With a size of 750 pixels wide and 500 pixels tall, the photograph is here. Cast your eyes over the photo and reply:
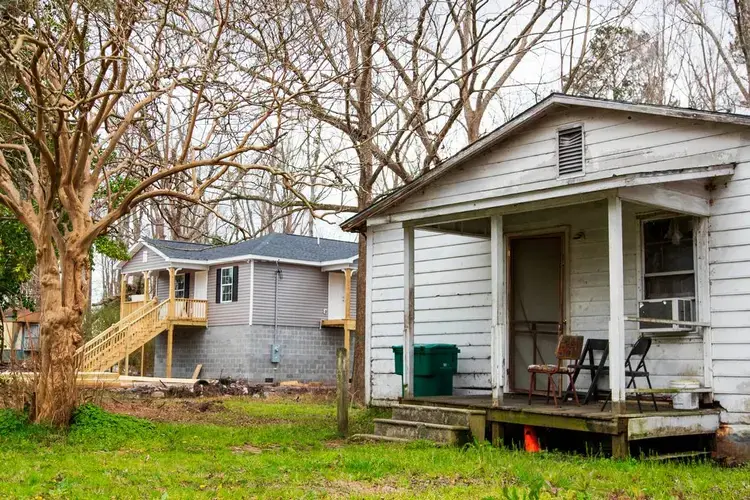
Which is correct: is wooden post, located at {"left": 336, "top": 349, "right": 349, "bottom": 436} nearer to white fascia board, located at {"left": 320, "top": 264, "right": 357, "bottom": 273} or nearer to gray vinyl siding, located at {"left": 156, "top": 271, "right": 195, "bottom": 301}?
white fascia board, located at {"left": 320, "top": 264, "right": 357, "bottom": 273}

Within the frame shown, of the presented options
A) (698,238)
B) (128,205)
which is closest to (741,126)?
(698,238)

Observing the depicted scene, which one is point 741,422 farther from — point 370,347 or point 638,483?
point 370,347

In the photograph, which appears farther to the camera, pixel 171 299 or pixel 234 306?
pixel 234 306

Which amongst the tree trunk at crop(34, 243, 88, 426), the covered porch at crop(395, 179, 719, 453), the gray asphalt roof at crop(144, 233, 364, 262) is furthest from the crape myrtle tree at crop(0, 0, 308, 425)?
the gray asphalt roof at crop(144, 233, 364, 262)

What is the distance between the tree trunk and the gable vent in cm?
683

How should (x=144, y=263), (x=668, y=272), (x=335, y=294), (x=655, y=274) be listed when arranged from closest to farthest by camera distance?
(x=668, y=272) → (x=655, y=274) → (x=335, y=294) → (x=144, y=263)

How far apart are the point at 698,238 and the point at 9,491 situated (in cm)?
811

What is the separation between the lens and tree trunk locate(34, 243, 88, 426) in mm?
11312

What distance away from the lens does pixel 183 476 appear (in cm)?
817

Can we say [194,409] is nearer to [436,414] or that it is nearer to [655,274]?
[436,414]

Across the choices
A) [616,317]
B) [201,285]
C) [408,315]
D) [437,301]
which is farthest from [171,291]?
[616,317]

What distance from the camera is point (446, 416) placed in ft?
36.4

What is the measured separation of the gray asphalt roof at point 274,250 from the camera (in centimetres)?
3141

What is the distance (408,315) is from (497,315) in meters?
1.92
